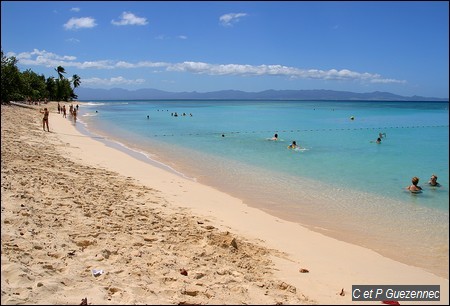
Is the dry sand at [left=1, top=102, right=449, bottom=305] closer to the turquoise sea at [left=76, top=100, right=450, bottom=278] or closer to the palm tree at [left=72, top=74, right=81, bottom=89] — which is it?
the turquoise sea at [left=76, top=100, right=450, bottom=278]

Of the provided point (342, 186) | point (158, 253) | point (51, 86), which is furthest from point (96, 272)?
point (51, 86)

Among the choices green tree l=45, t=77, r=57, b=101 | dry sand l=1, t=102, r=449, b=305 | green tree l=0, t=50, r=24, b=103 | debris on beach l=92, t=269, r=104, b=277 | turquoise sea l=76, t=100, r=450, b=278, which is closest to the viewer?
dry sand l=1, t=102, r=449, b=305

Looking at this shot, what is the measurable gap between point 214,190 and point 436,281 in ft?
23.1

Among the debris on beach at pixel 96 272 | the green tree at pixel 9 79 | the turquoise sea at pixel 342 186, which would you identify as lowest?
the turquoise sea at pixel 342 186

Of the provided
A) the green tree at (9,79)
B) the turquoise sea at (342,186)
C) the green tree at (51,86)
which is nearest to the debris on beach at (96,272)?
the turquoise sea at (342,186)

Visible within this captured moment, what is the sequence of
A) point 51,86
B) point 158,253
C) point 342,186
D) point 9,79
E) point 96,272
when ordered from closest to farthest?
point 96,272 → point 158,253 → point 342,186 → point 9,79 → point 51,86

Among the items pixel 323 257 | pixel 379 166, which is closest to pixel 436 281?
pixel 323 257

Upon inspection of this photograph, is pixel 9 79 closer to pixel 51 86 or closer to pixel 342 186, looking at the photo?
pixel 342 186

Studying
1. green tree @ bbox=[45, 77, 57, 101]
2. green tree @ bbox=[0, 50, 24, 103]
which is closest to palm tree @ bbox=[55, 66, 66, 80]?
green tree @ bbox=[45, 77, 57, 101]

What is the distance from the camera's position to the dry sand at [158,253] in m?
4.48

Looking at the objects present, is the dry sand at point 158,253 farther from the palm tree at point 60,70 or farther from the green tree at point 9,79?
the palm tree at point 60,70

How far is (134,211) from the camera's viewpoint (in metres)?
7.93

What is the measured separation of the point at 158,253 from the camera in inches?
226

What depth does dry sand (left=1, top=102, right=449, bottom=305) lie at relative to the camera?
14.7ft
